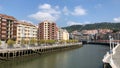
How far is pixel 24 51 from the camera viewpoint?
81.1 m

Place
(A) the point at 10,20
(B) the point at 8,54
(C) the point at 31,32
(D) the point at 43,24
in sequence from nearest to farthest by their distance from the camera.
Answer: (B) the point at 8,54 < (A) the point at 10,20 < (C) the point at 31,32 < (D) the point at 43,24

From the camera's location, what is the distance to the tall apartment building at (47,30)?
183000 mm

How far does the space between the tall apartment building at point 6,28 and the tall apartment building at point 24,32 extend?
5920 millimetres

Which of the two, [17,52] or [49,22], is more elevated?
[49,22]

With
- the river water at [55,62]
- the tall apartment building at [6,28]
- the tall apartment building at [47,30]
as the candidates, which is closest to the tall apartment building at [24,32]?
the tall apartment building at [6,28]

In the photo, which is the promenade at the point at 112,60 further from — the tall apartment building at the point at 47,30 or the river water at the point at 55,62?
the tall apartment building at the point at 47,30

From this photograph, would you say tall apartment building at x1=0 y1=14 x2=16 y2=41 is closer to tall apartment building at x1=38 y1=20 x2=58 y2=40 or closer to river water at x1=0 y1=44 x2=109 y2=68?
river water at x1=0 y1=44 x2=109 y2=68

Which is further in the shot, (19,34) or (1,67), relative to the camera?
(19,34)

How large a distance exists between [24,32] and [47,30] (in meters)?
44.2

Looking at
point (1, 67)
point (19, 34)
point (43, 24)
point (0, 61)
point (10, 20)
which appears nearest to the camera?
point (1, 67)

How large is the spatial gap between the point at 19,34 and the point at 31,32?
16709mm

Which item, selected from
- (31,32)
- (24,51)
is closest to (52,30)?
(31,32)

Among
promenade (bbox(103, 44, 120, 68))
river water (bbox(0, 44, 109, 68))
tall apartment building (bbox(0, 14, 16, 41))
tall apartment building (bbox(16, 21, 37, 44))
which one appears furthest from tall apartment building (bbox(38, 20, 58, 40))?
promenade (bbox(103, 44, 120, 68))

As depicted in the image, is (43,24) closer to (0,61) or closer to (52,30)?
(52,30)
